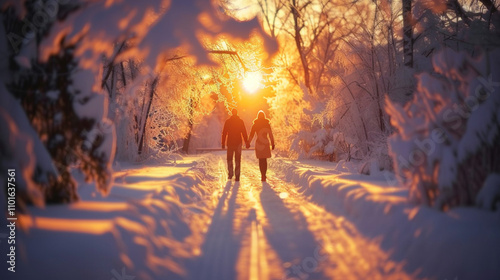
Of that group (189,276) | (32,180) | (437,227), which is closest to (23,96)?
(32,180)

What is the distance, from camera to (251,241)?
505 cm

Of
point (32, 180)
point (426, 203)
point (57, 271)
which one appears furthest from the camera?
point (426, 203)

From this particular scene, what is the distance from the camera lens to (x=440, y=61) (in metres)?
5.24

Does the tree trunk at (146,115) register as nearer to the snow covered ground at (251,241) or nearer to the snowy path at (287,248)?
the snowy path at (287,248)

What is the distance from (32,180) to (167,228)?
65.8 inches

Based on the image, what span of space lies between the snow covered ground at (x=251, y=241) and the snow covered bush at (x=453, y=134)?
1.18 ft

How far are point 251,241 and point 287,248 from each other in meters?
0.52

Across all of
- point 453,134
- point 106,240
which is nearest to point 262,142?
point 453,134

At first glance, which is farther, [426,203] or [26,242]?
[426,203]

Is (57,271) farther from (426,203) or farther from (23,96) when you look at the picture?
(426,203)

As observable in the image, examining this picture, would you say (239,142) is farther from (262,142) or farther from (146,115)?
(146,115)

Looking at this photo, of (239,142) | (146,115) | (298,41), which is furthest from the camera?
(298,41)

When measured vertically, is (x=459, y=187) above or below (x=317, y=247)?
above

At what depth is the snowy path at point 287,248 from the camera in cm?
394
